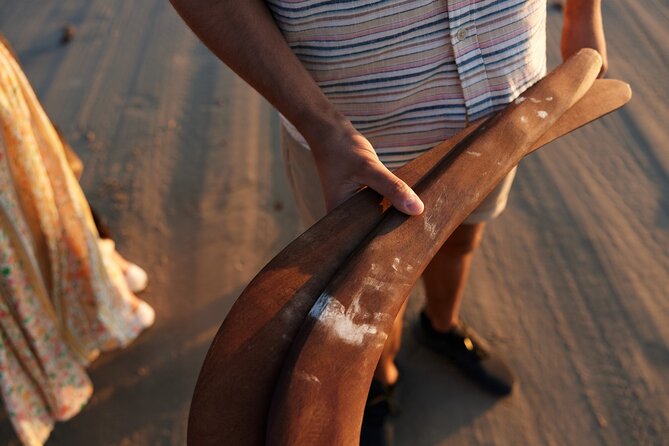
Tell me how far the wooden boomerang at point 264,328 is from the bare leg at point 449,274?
572 millimetres

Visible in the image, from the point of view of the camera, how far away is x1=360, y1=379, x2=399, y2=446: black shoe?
157 centimetres

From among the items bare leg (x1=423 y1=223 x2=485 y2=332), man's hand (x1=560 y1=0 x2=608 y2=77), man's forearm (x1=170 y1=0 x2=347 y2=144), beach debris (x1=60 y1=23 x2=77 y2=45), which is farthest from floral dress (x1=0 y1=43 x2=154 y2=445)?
beach debris (x1=60 y1=23 x2=77 y2=45)

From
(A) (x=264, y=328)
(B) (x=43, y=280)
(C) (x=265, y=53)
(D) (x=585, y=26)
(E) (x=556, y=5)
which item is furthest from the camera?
(E) (x=556, y=5)

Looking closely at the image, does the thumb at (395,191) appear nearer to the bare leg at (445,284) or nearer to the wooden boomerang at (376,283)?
the wooden boomerang at (376,283)

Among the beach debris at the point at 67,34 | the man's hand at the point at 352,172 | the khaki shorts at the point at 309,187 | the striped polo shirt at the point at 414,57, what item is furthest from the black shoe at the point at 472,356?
the beach debris at the point at 67,34

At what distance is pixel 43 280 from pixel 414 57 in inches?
44.9

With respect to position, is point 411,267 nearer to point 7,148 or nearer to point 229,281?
point 7,148

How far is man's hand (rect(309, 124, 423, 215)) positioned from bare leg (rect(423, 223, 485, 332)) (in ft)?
1.71

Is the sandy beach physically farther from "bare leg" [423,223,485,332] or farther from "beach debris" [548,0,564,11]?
"bare leg" [423,223,485,332]

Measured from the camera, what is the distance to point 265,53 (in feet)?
3.07

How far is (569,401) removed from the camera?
161cm

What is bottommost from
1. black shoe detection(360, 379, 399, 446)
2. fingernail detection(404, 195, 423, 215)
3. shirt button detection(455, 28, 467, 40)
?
black shoe detection(360, 379, 399, 446)

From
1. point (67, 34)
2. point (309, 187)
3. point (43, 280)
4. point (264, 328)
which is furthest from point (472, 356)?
point (67, 34)

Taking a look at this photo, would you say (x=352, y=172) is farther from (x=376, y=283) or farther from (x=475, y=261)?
(x=475, y=261)
